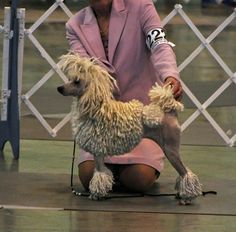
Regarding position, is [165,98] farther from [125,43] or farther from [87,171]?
[87,171]

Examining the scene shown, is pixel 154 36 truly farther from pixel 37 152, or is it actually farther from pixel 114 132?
pixel 37 152

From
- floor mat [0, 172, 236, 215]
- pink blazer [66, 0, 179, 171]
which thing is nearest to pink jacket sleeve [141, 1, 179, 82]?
pink blazer [66, 0, 179, 171]

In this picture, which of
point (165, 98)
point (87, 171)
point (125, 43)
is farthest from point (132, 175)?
point (125, 43)

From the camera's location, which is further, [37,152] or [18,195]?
[37,152]

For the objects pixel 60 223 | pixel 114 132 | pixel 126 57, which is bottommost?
pixel 60 223

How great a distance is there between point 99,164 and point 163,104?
559 mm

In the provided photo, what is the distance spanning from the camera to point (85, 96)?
5.90m

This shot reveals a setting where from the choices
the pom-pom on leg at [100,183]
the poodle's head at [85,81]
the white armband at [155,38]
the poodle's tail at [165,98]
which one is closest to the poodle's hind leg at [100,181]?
the pom-pom on leg at [100,183]

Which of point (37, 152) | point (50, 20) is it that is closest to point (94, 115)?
point (37, 152)

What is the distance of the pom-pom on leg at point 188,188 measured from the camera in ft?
19.6

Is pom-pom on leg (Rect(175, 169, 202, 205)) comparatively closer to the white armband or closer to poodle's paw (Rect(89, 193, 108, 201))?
poodle's paw (Rect(89, 193, 108, 201))

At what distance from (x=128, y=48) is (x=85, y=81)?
537 millimetres

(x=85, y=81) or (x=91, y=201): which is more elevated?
(x=85, y=81)

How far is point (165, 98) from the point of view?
5.81 meters
